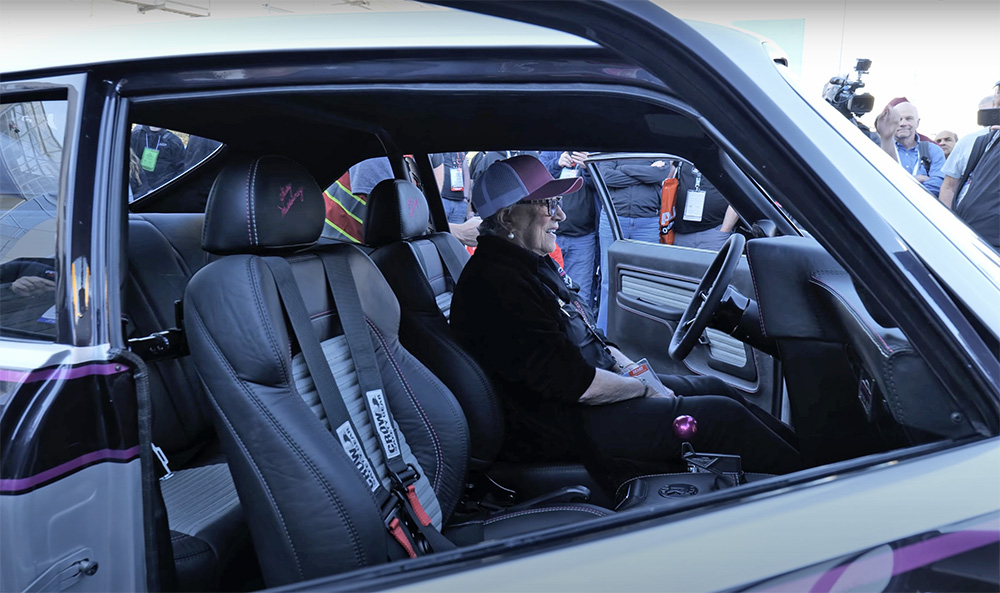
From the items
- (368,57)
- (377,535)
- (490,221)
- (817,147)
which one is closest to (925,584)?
(817,147)

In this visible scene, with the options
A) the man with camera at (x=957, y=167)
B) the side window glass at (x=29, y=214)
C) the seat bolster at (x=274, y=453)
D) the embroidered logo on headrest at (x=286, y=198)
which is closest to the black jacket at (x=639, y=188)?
the man with camera at (x=957, y=167)

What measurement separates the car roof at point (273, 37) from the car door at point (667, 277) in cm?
123

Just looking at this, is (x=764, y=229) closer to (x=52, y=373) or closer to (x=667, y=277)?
(x=667, y=277)

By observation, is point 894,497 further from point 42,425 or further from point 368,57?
point 42,425

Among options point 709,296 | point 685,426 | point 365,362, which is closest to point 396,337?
point 365,362

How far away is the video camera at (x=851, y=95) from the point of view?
8.39 feet

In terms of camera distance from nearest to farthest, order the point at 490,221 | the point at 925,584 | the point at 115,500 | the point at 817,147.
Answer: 1. the point at 925,584
2. the point at 817,147
3. the point at 115,500
4. the point at 490,221

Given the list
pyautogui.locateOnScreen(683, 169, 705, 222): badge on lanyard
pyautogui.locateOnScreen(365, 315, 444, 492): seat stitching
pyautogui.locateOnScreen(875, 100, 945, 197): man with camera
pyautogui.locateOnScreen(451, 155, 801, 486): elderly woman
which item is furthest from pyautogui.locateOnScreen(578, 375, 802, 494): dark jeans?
pyautogui.locateOnScreen(875, 100, 945, 197): man with camera

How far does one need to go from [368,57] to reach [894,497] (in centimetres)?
104

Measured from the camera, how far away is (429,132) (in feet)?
7.19

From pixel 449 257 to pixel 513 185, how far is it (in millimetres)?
630

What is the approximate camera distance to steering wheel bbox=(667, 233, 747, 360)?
88.3 inches

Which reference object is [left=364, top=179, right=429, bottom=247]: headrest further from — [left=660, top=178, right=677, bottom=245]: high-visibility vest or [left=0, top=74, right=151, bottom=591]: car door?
[left=660, top=178, right=677, bottom=245]: high-visibility vest

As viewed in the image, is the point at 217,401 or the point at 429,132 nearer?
the point at 217,401
